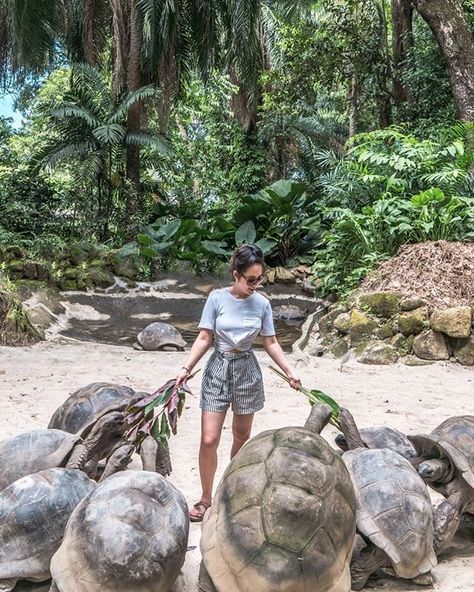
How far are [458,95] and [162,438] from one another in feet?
33.9

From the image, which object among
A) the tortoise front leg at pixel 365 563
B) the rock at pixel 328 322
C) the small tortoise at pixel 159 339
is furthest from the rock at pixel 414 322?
the tortoise front leg at pixel 365 563

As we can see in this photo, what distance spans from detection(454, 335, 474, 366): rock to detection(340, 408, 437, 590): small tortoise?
463 cm

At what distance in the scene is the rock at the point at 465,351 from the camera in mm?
6688

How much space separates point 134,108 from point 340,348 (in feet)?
34.8

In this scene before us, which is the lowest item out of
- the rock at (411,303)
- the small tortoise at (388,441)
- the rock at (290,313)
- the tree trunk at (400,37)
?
the rock at (290,313)

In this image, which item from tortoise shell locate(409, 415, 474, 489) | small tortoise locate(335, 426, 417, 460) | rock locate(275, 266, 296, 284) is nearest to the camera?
tortoise shell locate(409, 415, 474, 489)

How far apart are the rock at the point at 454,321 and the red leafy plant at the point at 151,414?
16.0 feet

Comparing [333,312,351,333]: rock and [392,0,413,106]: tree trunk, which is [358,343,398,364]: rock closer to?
[333,312,351,333]: rock

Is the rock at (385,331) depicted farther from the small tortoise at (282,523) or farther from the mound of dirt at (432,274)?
the small tortoise at (282,523)

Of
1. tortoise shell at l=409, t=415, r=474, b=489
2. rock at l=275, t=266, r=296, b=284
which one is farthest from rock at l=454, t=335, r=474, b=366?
rock at l=275, t=266, r=296, b=284

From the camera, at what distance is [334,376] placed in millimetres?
6336

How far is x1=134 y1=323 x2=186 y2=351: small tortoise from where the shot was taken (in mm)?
8008

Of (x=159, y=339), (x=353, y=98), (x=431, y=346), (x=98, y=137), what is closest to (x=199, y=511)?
(x=431, y=346)

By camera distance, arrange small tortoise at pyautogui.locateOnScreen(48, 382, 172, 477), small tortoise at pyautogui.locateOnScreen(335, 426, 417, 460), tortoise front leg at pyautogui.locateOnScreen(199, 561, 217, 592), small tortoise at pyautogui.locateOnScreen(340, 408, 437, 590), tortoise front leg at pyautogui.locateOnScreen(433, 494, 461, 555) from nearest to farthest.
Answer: tortoise front leg at pyautogui.locateOnScreen(199, 561, 217, 592) < small tortoise at pyautogui.locateOnScreen(340, 408, 437, 590) < tortoise front leg at pyautogui.locateOnScreen(433, 494, 461, 555) < small tortoise at pyautogui.locateOnScreen(335, 426, 417, 460) < small tortoise at pyautogui.locateOnScreen(48, 382, 172, 477)
